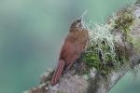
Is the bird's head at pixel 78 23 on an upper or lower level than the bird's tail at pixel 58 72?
upper

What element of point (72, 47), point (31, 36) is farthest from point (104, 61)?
point (31, 36)

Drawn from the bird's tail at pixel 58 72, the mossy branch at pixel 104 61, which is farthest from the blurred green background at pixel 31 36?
Answer: the bird's tail at pixel 58 72

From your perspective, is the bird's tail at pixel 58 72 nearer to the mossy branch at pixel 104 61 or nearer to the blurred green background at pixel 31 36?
the mossy branch at pixel 104 61

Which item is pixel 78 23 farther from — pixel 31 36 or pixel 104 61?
pixel 31 36

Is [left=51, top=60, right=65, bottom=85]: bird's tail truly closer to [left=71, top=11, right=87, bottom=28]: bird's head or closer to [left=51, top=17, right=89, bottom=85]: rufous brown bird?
[left=51, top=17, right=89, bottom=85]: rufous brown bird

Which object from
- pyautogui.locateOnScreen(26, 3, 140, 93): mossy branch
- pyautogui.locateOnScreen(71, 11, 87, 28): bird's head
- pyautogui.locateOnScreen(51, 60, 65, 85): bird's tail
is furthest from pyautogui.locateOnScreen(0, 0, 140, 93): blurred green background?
pyautogui.locateOnScreen(51, 60, 65, 85): bird's tail

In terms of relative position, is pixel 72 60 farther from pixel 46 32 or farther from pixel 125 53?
pixel 46 32
